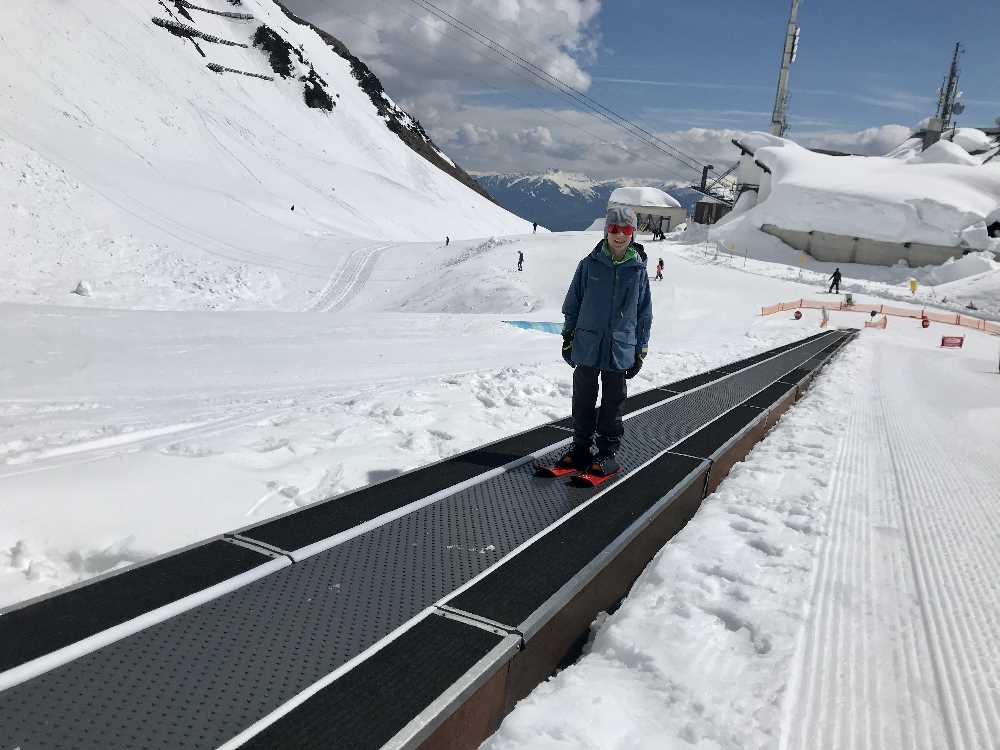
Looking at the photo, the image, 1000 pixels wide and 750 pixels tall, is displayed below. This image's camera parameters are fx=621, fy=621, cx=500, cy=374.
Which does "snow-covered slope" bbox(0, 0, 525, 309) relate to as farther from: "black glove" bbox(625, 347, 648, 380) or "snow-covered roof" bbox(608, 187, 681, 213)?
"black glove" bbox(625, 347, 648, 380)

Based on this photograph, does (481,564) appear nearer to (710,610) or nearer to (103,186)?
(710,610)

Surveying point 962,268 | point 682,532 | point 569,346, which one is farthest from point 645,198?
point 682,532

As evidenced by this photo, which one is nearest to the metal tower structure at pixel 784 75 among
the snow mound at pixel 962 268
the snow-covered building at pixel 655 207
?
the snow-covered building at pixel 655 207

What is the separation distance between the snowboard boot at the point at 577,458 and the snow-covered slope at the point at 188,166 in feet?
92.5

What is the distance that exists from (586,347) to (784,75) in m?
88.9

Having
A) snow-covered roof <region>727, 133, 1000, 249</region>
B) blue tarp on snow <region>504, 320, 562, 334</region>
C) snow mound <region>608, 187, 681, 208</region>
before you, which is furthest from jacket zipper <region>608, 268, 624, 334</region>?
snow mound <region>608, 187, 681, 208</region>

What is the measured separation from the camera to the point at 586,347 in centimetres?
433

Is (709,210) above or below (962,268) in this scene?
above

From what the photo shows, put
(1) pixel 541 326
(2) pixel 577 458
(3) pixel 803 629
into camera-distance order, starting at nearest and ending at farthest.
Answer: (3) pixel 803 629 < (2) pixel 577 458 < (1) pixel 541 326

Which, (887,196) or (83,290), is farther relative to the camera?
(887,196)

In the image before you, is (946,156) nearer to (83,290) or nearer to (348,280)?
(348,280)

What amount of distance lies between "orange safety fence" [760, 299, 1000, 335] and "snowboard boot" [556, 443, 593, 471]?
2694 cm

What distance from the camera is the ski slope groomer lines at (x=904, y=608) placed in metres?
→ 2.42

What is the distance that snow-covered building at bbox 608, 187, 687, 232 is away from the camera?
7944 cm
